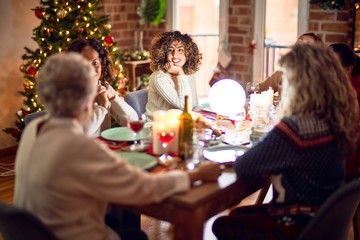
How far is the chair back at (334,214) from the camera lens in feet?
5.51

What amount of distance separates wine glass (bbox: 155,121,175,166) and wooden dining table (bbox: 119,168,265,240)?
290 mm

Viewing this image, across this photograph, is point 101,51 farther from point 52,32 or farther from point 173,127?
point 52,32

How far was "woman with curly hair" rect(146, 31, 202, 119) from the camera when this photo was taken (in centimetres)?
306


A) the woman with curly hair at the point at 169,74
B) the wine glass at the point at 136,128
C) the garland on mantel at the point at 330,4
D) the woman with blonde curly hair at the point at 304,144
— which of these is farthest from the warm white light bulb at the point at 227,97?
the garland on mantel at the point at 330,4

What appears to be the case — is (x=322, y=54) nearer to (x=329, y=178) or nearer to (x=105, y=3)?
(x=329, y=178)

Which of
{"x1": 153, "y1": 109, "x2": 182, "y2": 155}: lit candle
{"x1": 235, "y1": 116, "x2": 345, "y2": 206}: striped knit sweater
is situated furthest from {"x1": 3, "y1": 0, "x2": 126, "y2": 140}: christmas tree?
{"x1": 235, "y1": 116, "x2": 345, "y2": 206}: striped knit sweater

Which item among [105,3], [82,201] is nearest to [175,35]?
[82,201]

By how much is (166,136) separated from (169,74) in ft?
3.58

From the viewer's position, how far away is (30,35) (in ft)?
15.4

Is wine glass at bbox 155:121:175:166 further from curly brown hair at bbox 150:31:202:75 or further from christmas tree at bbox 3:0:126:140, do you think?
christmas tree at bbox 3:0:126:140

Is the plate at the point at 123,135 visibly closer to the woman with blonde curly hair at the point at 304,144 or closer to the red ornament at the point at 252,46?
the woman with blonde curly hair at the point at 304,144

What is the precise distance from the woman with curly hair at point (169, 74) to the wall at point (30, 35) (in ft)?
5.66

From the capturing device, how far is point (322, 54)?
1948 mm

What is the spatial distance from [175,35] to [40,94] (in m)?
1.64
